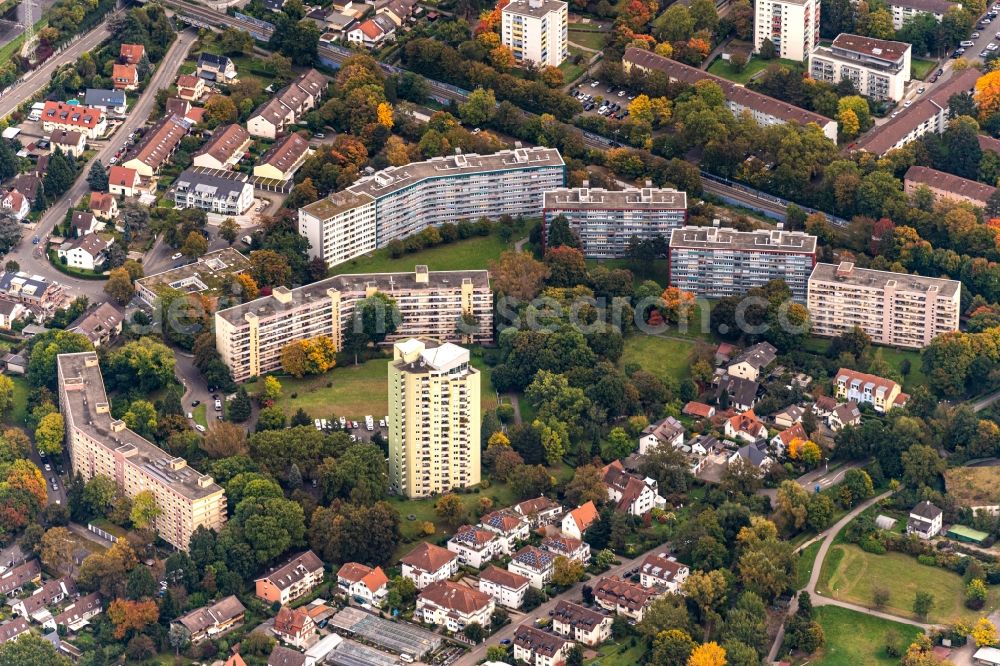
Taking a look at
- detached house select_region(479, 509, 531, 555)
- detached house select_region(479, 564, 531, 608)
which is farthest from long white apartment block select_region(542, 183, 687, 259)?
detached house select_region(479, 564, 531, 608)

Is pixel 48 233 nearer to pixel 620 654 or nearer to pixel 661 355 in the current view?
pixel 661 355

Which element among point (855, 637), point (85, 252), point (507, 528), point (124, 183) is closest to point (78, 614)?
point (507, 528)

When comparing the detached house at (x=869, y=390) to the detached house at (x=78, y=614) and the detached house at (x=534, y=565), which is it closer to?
the detached house at (x=534, y=565)

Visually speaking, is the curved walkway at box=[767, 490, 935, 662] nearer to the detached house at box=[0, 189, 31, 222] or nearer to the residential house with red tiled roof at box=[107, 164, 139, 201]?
the residential house with red tiled roof at box=[107, 164, 139, 201]

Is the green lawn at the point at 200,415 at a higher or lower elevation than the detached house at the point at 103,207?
lower

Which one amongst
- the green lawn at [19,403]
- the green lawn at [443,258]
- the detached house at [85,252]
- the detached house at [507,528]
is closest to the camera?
the detached house at [507,528]

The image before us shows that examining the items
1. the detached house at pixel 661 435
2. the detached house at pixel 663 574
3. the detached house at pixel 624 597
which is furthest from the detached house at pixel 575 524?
the detached house at pixel 661 435

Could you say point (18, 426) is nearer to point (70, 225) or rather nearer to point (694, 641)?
point (70, 225)

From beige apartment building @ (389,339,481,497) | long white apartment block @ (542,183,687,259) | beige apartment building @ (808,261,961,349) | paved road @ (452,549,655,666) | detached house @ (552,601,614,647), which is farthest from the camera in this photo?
long white apartment block @ (542,183,687,259)
